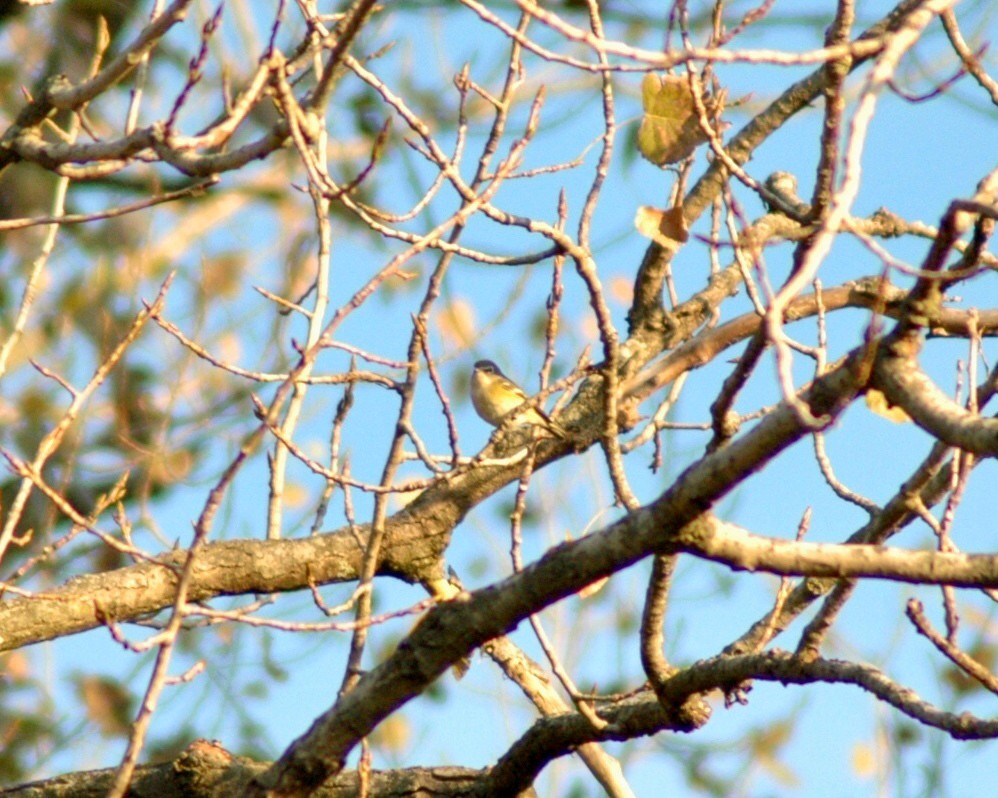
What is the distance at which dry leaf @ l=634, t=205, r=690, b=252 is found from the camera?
2668mm

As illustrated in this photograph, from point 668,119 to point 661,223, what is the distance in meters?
0.23

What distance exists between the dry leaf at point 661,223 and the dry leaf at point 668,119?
0.12 m

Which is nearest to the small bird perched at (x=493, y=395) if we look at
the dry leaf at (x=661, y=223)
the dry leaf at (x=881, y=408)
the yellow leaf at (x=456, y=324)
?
the yellow leaf at (x=456, y=324)

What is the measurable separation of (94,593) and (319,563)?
66 cm

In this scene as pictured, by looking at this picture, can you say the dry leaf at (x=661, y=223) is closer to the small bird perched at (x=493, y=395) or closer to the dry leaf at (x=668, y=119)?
the dry leaf at (x=668, y=119)

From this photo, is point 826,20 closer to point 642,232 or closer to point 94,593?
point 642,232

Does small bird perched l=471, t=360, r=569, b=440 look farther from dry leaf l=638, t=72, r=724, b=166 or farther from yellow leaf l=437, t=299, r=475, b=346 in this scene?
dry leaf l=638, t=72, r=724, b=166

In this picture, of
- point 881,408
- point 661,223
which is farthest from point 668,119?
point 881,408

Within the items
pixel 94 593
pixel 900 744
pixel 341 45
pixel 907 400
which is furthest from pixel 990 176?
pixel 900 744

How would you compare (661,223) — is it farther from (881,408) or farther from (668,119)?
(881,408)

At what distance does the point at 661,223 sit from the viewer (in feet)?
8.83

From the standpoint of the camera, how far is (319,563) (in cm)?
363

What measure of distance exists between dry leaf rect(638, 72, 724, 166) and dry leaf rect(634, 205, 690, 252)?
0.12 meters

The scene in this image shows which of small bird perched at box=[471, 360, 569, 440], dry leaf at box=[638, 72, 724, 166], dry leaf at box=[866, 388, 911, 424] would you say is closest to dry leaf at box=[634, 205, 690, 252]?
dry leaf at box=[638, 72, 724, 166]
